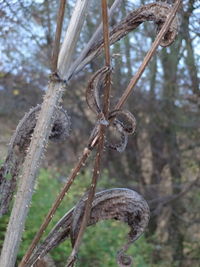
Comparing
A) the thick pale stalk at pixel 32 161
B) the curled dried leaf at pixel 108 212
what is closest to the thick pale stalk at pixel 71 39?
the thick pale stalk at pixel 32 161

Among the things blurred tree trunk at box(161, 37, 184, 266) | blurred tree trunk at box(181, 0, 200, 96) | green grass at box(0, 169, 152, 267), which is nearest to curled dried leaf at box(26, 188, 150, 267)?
blurred tree trunk at box(181, 0, 200, 96)

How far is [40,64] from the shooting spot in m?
Result: 7.32

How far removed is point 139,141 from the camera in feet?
29.0

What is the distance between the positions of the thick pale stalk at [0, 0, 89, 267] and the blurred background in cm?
322

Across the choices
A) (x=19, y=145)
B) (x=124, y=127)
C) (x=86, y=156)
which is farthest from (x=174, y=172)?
(x=86, y=156)

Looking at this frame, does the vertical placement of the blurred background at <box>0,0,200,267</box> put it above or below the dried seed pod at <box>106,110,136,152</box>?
above

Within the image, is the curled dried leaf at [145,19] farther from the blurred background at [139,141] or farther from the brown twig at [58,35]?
the blurred background at [139,141]

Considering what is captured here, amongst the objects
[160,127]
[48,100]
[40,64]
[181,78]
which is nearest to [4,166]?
[48,100]

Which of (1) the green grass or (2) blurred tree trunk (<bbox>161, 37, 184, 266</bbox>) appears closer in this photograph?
(1) the green grass

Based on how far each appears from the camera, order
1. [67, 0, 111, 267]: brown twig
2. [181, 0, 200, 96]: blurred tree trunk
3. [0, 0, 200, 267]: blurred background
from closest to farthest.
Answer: [67, 0, 111, 267]: brown twig < [181, 0, 200, 96]: blurred tree trunk < [0, 0, 200, 267]: blurred background

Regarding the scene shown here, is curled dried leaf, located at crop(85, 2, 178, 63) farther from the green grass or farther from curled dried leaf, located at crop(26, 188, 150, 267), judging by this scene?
the green grass

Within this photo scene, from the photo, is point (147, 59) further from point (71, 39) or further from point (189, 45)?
point (189, 45)

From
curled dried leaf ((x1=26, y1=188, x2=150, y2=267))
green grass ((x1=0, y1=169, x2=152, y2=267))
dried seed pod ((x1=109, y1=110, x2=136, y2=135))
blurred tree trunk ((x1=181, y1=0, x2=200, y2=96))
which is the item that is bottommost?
curled dried leaf ((x1=26, y1=188, x2=150, y2=267))

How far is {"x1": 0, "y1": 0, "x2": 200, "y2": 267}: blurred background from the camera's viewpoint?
5.45 m
